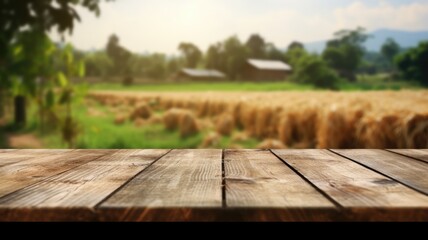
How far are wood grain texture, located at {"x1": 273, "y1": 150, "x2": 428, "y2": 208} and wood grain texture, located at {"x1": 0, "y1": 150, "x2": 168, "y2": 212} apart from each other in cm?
46

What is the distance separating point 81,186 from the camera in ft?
3.48

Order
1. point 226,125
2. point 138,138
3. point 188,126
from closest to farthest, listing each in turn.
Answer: point 226,125 → point 138,138 → point 188,126

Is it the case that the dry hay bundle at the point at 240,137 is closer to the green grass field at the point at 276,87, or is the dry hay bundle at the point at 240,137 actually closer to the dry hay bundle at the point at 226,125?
the dry hay bundle at the point at 226,125

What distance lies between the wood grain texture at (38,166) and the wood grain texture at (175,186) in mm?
251

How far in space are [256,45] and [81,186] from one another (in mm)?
77584

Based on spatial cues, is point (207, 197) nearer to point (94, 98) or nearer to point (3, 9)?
point (3, 9)

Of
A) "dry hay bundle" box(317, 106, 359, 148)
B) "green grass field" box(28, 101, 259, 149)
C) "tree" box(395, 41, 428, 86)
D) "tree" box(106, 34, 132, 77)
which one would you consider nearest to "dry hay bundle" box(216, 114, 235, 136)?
"green grass field" box(28, 101, 259, 149)

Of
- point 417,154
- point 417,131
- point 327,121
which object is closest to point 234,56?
point 327,121

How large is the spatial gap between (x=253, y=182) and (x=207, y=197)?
0.67 ft

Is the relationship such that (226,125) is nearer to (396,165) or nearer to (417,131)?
(417,131)

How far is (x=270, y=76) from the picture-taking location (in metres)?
66.2

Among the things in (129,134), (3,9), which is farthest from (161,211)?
(129,134)

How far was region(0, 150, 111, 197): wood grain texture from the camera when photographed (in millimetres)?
1135

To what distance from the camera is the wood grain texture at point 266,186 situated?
0.88m
